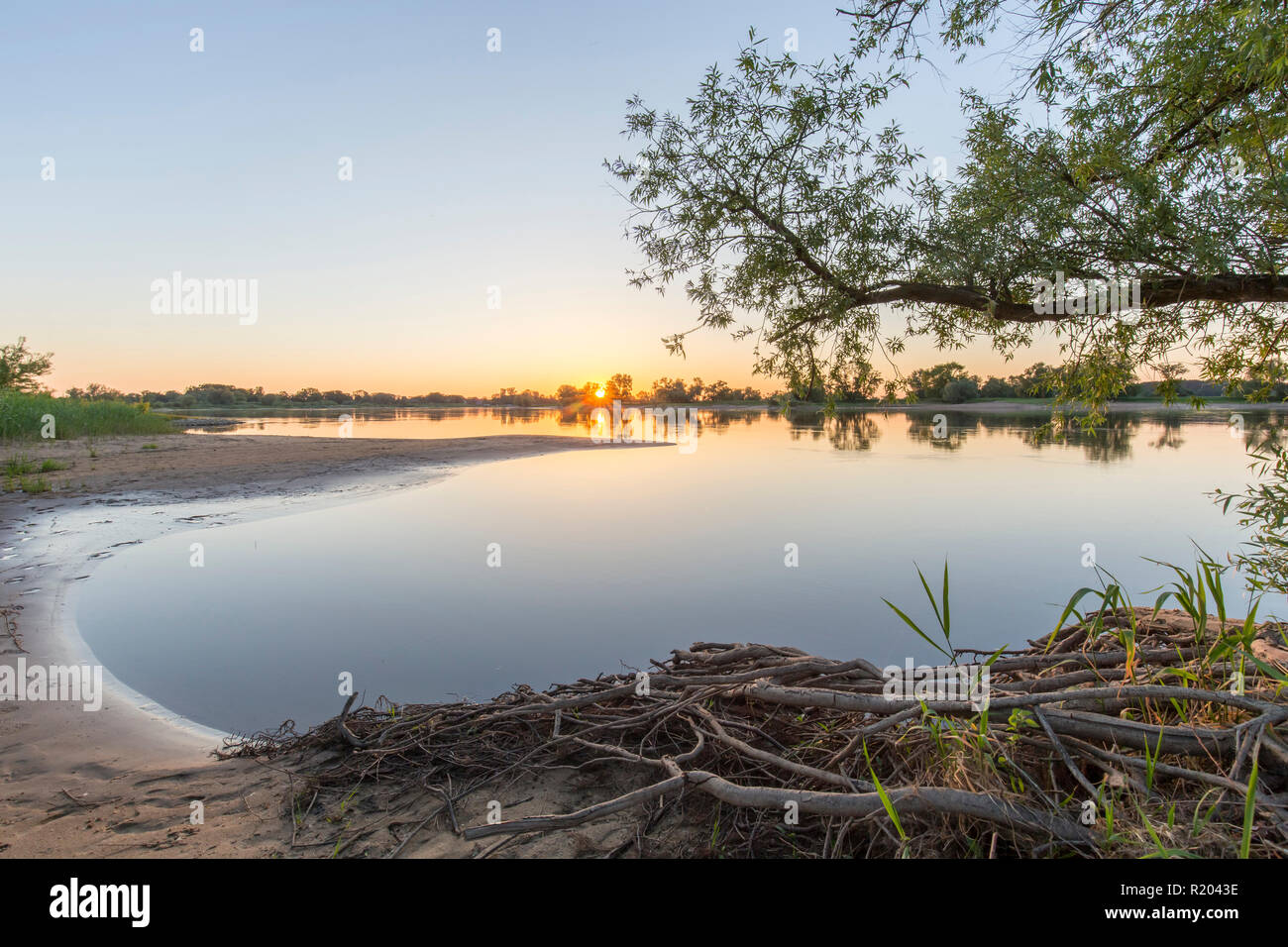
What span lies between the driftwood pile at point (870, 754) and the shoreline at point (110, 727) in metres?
0.31

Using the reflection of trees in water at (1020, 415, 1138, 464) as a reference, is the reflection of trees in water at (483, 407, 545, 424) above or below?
above

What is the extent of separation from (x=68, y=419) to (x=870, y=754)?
3359cm

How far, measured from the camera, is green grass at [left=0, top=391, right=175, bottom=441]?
21.9m

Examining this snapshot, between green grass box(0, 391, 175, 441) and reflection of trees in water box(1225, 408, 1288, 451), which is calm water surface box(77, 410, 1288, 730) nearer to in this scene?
reflection of trees in water box(1225, 408, 1288, 451)

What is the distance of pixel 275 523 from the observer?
446 inches

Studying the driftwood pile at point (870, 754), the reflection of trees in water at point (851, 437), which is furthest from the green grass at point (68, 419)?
the reflection of trees in water at point (851, 437)

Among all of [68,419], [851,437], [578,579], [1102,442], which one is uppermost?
[68,419]

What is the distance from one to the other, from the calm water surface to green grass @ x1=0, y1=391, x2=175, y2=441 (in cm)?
1769

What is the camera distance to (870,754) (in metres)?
3.00

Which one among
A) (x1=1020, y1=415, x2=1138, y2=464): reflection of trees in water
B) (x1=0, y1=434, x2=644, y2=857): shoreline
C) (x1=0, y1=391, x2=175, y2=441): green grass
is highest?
(x1=0, y1=391, x2=175, y2=441): green grass

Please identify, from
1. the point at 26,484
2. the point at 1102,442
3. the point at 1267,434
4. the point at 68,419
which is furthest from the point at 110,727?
the point at 1102,442

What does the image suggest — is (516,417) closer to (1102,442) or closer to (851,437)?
(851,437)

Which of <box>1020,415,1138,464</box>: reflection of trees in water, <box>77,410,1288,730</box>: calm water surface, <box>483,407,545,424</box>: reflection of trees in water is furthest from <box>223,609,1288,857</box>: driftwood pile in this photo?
<box>483,407,545,424</box>: reflection of trees in water
